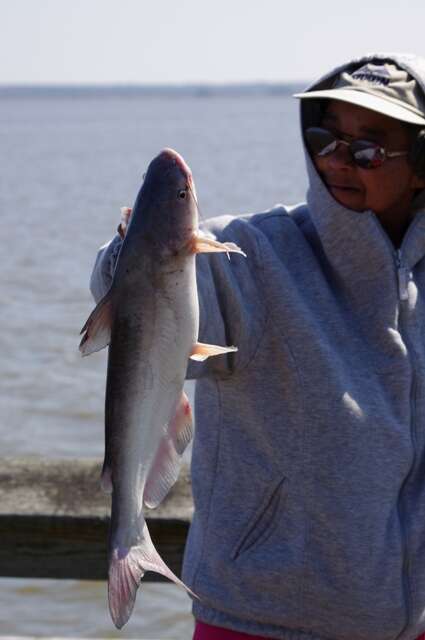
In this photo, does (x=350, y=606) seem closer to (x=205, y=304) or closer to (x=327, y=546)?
(x=327, y=546)

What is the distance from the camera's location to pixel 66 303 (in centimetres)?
1382

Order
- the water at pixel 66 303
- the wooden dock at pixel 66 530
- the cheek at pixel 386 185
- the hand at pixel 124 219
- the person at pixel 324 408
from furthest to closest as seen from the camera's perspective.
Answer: the water at pixel 66 303, the wooden dock at pixel 66 530, the cheek at pixel 386 185, the person at pixel 324 408, the hand at pixel 124 219

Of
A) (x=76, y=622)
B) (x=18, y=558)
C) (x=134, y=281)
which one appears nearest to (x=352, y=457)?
(x=134, y=281)

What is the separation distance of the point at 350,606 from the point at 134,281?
3.98 ft

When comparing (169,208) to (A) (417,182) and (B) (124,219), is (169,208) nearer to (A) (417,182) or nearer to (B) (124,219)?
(B) (124,219)

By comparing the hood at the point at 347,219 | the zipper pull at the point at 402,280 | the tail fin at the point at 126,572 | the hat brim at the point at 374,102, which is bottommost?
the tail fin at the point at 126,572

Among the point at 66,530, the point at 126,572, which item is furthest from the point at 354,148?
A: the point at 66,530

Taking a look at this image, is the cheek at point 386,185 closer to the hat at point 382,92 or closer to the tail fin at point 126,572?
the hat at point 382,92

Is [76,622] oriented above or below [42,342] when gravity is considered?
above

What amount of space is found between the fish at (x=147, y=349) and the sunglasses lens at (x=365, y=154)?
0.84 metres

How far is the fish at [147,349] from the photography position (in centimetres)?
214

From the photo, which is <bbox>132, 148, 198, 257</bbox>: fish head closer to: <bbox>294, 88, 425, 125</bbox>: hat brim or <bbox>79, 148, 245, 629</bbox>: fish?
<bbox>79, 148, 245, 629</bbox>: fish

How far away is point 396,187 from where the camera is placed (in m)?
3.11

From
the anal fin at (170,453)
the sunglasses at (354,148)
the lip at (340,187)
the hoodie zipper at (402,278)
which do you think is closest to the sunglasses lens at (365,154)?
the sunglasses at (354,148)
